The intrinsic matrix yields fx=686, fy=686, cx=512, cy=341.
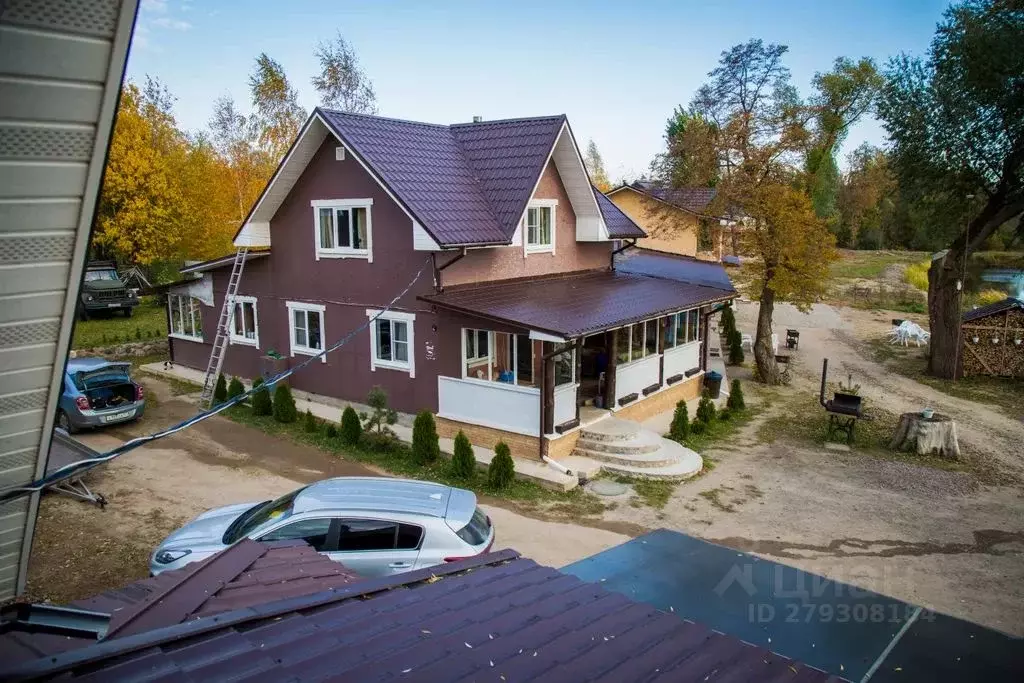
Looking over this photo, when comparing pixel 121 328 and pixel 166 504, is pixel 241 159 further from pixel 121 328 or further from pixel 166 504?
pixel 166 504

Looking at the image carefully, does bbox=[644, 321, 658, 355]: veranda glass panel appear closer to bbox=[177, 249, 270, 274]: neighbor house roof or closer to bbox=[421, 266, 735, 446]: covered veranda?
bbox=[421, 266, 735, 446]: covered veranda

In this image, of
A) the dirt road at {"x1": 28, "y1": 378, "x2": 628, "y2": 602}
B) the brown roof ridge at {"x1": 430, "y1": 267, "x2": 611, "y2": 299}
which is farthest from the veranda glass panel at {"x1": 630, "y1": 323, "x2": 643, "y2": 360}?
the dirt road at {"x1": 28, "y1": 378, "x2": 628, "y2": 602}

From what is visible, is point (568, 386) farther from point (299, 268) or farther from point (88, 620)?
point (88, 620)

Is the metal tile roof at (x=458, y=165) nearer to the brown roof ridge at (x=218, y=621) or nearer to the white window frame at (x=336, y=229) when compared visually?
the white window frame at (x=336, y=229)

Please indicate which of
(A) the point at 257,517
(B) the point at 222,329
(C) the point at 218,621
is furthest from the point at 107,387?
(C) the point at 218,621

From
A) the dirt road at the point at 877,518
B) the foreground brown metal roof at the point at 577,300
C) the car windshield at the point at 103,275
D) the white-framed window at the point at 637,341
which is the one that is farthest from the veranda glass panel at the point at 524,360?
the car windshield at the point at 103,275
